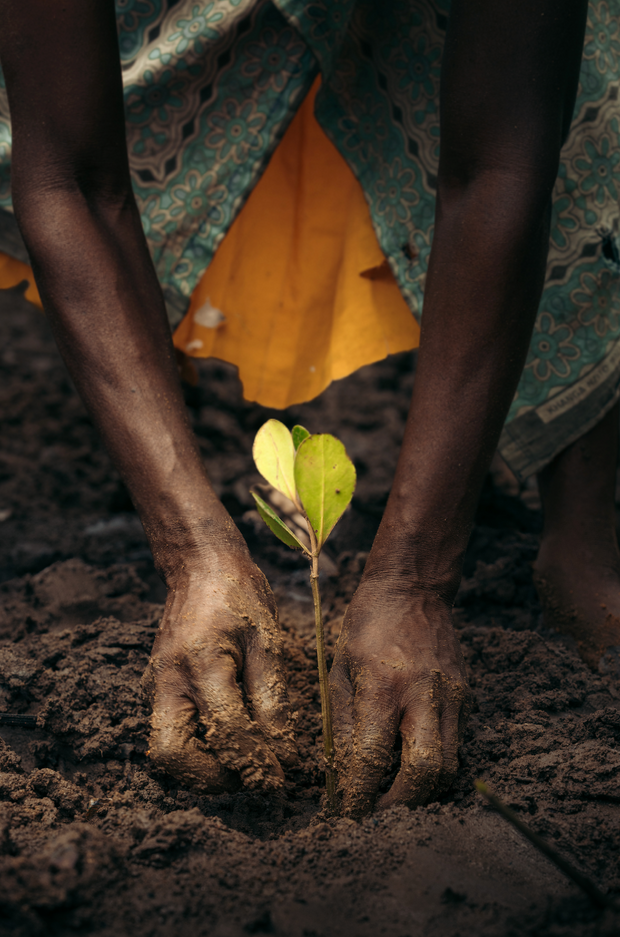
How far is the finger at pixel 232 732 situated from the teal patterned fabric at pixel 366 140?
33.1 inches

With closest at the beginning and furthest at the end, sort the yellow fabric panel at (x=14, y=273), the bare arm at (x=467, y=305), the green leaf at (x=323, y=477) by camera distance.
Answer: the green leaf at (x=323, y=477), the bare arm at (x=467, y=305), the yellow fabric panel at (x=14, y=273)

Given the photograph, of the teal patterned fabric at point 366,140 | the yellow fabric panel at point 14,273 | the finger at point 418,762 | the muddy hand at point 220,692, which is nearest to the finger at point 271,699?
the muddy hand at point 220,692

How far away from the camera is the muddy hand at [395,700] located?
38.2 inches

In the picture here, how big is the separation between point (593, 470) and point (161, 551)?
941mm

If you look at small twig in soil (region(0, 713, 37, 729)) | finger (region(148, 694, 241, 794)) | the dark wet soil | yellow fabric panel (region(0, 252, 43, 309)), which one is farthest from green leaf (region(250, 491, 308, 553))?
yellow fabric panel (region(0, 252, 43, 309))

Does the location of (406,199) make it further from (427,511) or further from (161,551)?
(161,551)

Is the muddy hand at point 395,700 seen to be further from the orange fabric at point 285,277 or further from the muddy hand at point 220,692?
the orange fabric at point 285,277

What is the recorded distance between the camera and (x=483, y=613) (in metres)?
1.58

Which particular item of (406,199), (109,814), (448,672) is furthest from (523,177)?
(109,814)

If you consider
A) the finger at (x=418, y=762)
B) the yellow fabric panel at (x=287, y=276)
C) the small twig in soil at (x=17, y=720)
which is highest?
the yellow fabric panel at (x=287, y=276)

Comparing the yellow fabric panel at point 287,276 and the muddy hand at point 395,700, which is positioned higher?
the yellow fabric panel at point 287,276

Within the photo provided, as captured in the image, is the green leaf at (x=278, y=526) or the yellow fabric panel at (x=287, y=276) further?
the yellow fabric panel at (x=287, y=276)

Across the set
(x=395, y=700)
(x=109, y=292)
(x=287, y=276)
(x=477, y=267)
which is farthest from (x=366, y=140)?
(x=395, y=700)

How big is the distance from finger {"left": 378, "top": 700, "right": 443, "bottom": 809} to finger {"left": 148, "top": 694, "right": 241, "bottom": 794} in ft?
0.70
